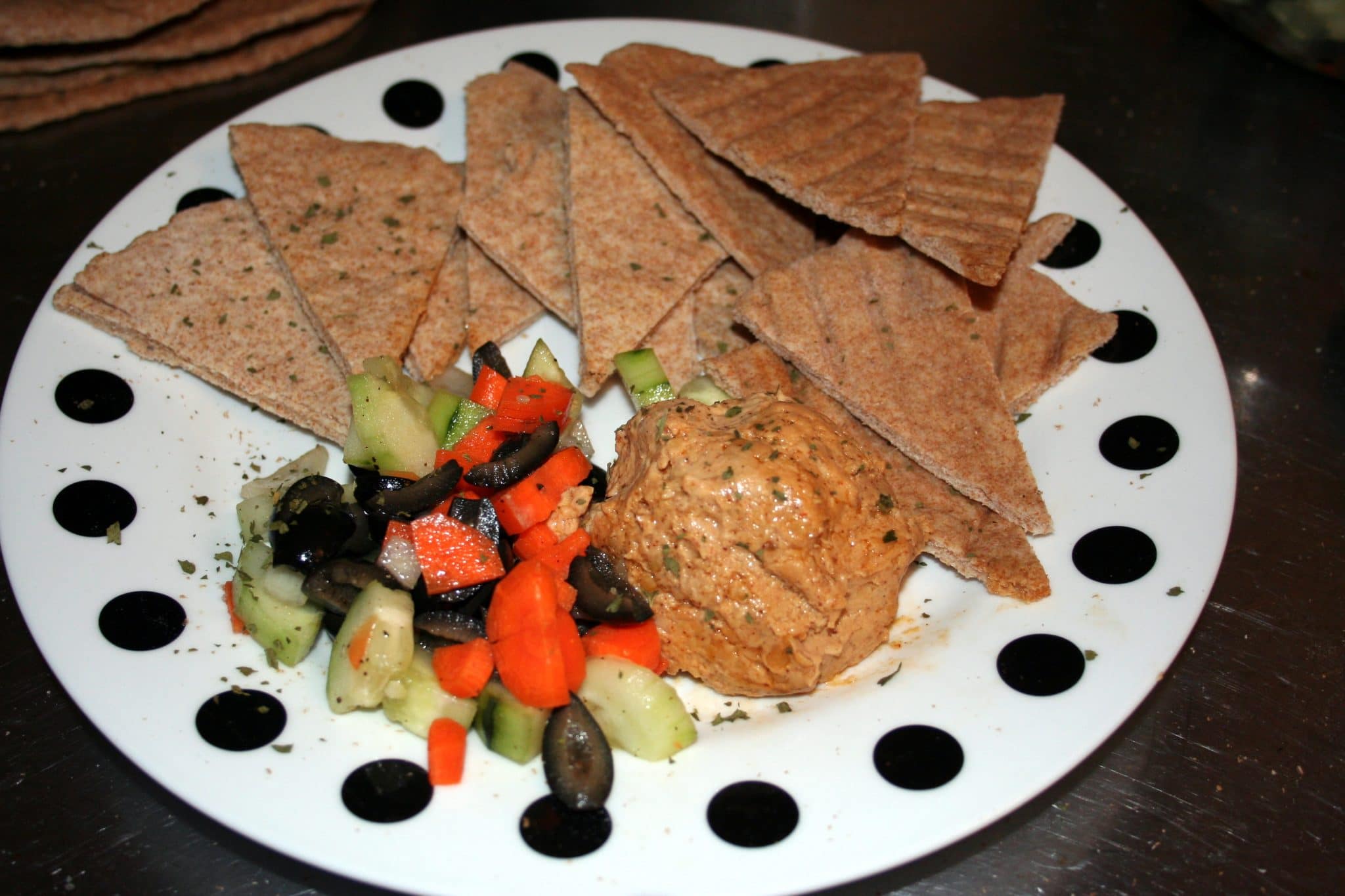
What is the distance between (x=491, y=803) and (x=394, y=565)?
0.63m

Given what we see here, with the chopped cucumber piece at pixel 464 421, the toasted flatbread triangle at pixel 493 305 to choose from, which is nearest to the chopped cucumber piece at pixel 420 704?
the chopped cucumber piece at pixel 464 421

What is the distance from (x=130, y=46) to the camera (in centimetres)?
444

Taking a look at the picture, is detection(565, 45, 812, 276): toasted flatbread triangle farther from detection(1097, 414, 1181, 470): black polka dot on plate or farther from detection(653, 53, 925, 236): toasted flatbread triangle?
detection(1097, 414, 1181, 470): black polka dot on plate

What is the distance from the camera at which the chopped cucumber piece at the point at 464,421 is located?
298 cm

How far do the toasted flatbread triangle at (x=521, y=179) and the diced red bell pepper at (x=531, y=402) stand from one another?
1.62ft

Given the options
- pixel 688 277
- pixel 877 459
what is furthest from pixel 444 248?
pixel 877 459

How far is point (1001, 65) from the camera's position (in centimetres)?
521

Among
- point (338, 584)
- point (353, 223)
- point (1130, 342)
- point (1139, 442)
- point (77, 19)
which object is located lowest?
point (1139, 442)

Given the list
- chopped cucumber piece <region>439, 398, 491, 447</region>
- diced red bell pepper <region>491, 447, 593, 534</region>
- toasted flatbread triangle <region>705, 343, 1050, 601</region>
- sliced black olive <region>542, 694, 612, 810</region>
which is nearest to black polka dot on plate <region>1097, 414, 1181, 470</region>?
toasted flatbread triangle <region>705, 343, 1050, 601</region>

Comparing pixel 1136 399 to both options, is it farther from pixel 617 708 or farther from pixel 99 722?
pixel 99 722

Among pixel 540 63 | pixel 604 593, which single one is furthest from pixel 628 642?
pixel 540 63

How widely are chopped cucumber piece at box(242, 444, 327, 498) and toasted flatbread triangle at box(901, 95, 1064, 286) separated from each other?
181 cm

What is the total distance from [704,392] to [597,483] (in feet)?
1.51

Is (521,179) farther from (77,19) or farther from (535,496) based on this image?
(77,19)
